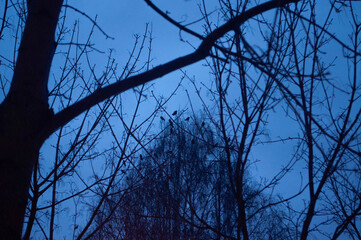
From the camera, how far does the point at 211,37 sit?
132 cm

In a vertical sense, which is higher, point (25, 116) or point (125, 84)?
point (125, 84)

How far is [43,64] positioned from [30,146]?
38cm

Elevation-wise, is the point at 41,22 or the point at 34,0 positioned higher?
the point at 34,0

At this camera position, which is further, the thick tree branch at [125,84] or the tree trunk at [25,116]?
the thick tree branch at [125,84]

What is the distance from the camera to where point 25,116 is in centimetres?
121

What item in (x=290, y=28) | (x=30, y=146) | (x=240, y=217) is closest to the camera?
(x=30, y=146)

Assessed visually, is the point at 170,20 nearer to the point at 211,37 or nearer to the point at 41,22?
the point at 211,37

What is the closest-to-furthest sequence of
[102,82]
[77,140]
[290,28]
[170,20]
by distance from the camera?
1. [170,20]
2. [290,28]
3. [77,140]
4. [102,82]

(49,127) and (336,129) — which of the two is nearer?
(49,127)

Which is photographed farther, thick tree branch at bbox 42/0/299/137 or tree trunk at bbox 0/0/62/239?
thick tree branch at bbox 42/0/299/137

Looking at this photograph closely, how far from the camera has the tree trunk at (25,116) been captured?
1.08 metres

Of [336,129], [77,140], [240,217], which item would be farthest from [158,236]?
[336,129]

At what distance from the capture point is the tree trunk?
1076 mm

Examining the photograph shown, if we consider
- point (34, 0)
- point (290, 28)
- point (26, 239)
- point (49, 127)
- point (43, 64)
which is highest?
point (290, 28)
